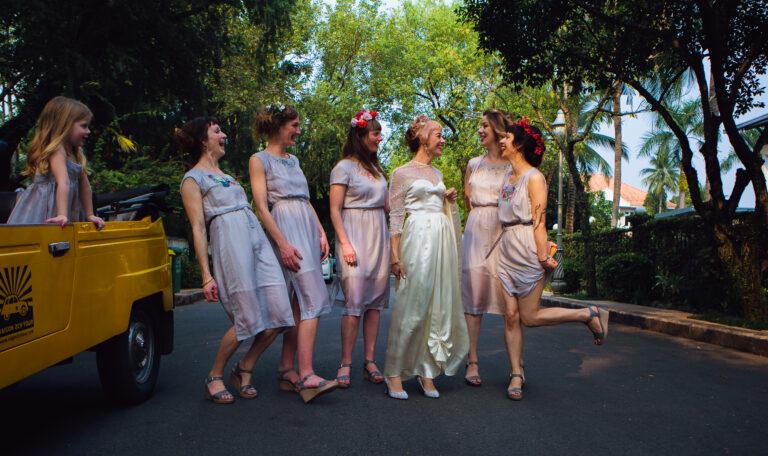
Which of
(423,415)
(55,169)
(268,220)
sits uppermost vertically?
(55,169)

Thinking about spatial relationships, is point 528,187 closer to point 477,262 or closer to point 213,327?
point 477,262

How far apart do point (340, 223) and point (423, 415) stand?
1586mm

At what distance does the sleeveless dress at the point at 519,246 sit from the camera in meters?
4.88

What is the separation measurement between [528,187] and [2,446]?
368cm

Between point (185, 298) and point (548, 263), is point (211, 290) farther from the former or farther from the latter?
point (185, 298)

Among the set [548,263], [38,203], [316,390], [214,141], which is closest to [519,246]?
[548,263]

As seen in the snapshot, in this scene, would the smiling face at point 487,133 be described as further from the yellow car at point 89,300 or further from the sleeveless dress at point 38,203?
the sleeveless dress at point 38,203

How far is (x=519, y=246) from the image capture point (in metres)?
4.91

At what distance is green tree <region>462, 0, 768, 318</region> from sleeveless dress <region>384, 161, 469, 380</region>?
5.61 meters

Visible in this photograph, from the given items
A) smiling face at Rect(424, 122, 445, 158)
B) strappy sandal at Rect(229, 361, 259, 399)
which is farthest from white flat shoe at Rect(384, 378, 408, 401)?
smiling face at Rect(424, 122, 445, 158)

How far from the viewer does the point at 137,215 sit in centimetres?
497

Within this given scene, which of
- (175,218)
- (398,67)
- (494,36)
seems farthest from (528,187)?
(398,67)

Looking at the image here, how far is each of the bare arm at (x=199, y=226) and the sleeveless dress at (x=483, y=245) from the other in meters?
2.04

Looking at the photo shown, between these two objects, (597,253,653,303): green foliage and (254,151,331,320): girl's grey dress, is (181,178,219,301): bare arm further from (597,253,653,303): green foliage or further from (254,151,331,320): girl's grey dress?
(597,253,653,303): green foliage
